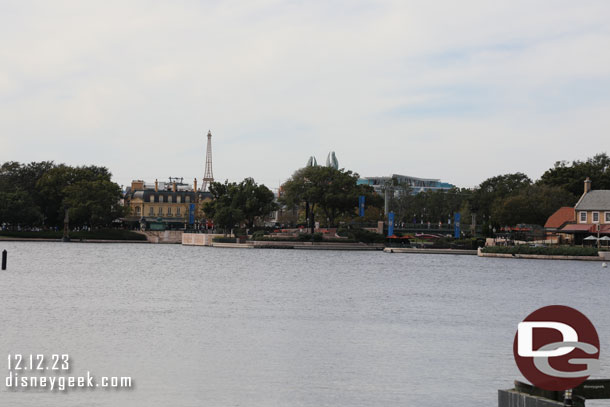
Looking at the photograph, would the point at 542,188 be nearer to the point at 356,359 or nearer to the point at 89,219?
the point at 89,219

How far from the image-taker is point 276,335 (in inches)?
1293

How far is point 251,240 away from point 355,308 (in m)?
105

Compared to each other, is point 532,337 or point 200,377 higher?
point 532,337

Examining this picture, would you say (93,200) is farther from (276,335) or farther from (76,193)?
(276,335)

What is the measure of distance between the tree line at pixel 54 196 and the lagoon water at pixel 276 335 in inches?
3460

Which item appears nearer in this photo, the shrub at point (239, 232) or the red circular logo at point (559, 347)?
the red circular logo at point (559, 347)

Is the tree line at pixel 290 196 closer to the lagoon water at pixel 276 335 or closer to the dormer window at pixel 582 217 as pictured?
the dormer window at pixel 582 217

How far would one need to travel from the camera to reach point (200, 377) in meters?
23.2

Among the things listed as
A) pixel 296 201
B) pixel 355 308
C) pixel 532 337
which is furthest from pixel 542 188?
pixel 532 337

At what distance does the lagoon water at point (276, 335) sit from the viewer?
21.6m

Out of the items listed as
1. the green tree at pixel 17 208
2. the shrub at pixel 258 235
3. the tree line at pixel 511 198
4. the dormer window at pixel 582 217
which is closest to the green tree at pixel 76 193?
the green tree at pixel 17 208

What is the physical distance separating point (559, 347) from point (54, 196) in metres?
167

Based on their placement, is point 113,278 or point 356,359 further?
point 113,278

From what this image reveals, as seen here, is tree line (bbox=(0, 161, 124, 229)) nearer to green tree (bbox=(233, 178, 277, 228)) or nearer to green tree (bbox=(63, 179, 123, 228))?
green tree (bbox=(63, 179, 123, 228))
